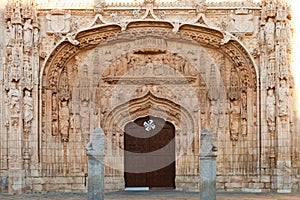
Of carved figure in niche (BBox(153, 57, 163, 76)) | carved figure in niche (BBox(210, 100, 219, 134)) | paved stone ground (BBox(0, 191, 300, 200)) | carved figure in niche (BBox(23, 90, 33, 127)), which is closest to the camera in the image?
paved stone ground (BBox(0, 191, 300, 200))

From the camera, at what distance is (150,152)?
1778 centimetres

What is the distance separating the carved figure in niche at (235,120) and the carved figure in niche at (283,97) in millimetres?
1300

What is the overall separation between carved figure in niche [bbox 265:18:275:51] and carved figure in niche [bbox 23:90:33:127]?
6.60 meters

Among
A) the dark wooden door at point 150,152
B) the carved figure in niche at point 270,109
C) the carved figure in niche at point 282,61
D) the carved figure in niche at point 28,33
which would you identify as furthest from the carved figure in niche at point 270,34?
the carved figure in niche at point 28,33

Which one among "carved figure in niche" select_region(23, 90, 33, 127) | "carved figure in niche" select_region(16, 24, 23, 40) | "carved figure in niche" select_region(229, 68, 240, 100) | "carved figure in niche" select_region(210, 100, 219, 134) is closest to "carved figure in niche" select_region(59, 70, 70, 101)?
"carved figure in niche" select_region(23, 90, 33, 127)

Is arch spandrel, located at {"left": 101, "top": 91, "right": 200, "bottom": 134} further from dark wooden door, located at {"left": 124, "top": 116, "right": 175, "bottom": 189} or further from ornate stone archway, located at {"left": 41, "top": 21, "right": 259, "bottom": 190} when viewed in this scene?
dark wooden door, located at {"left": 124, "top": 116, "right": 175, "bottom": 189}

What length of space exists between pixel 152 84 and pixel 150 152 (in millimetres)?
1953

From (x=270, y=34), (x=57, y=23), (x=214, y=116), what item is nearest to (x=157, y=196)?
(x=214, y=116)

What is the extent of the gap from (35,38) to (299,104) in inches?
293

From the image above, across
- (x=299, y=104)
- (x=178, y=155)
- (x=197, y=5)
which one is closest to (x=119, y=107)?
(x=178, y=155)

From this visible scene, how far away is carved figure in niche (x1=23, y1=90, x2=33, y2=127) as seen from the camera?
16578mm

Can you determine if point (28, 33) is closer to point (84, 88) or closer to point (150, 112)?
point (84, 88)

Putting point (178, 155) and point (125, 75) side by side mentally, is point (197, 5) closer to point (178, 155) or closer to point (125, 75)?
point (125, 75)

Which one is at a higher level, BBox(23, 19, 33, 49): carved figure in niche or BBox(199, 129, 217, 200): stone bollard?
BBox(23, 19, 33, 49): carved figure in niche
